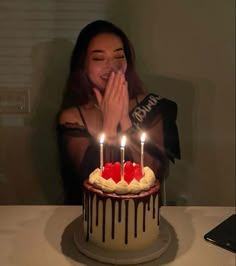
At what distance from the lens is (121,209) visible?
1033mm

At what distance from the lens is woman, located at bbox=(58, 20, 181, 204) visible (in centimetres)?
135

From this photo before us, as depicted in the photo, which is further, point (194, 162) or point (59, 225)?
point (194, 162)

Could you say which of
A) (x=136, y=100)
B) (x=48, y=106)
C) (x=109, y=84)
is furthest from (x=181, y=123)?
(x=48, y=106)

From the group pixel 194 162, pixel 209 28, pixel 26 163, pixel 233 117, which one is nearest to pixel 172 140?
pixel 194 162

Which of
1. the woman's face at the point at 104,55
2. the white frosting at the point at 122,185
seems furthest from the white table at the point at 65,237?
the woman's face at the point at 104,55

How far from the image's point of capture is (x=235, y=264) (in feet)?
3.38

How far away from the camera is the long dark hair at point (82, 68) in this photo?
1.33 metres

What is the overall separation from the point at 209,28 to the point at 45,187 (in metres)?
0.75

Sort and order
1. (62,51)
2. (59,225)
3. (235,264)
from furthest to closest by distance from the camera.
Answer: (62,51) < (59,225) < (235,264)

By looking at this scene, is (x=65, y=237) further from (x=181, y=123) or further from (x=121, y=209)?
(x=181, y=123)

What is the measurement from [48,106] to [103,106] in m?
0.18

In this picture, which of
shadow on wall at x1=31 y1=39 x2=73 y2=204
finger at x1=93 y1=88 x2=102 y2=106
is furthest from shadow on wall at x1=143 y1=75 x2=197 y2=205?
shadow on wall at x1=31 y1=39 x2=73 y2=204

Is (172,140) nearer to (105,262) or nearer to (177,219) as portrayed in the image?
(177,219)

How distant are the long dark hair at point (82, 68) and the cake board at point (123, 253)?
1.50ft
